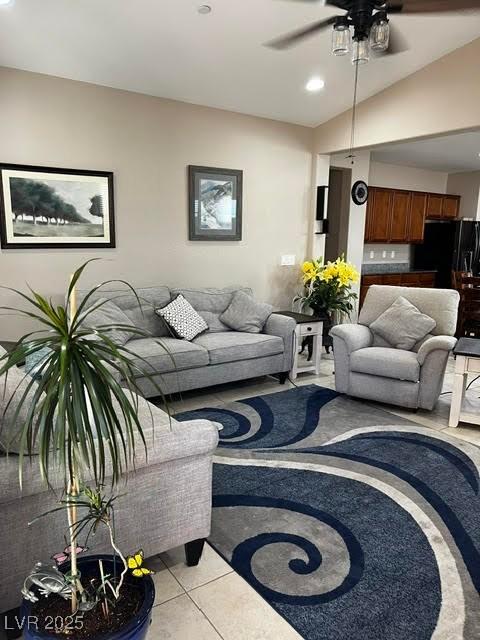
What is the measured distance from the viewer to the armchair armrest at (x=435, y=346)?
3.69 metres

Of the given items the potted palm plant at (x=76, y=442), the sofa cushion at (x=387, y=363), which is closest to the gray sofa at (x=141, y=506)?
the potted palm plant at (x=76, y=442)

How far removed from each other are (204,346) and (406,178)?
5549 millimetres

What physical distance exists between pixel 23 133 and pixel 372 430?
3.63 m

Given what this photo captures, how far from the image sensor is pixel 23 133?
12.4ft

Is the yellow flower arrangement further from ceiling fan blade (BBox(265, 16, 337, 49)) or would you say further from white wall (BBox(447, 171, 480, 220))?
white wall (BBox(447, 171, 480, 220))

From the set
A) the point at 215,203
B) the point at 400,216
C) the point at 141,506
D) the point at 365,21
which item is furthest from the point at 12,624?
the point at 400,216

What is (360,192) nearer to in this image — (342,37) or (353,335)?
(353,335)

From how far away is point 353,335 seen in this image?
4215mm

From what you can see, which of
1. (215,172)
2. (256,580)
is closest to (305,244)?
(215,172)

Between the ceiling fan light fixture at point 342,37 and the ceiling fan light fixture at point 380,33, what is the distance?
0.14m

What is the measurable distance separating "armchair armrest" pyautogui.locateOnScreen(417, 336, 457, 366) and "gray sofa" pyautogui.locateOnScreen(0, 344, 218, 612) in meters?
2.42

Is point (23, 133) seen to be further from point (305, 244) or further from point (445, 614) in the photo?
point (445, 614)

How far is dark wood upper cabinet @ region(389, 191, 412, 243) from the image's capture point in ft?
24.0

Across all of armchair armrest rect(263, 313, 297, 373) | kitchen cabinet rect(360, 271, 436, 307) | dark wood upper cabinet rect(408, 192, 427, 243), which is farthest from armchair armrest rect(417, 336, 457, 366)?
dark wood upper cabinet rect(408, 192, 427, 243)
